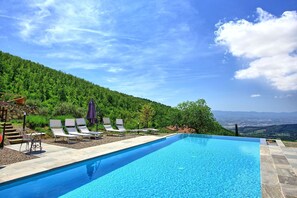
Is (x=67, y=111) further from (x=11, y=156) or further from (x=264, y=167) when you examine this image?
(x=264, y=167)

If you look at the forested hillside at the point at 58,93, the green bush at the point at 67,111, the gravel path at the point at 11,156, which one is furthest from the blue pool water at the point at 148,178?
the forested hillside at the point at 58,93

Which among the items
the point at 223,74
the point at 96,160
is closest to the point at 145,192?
the point at 96,160

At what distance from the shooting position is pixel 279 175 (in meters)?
5.41

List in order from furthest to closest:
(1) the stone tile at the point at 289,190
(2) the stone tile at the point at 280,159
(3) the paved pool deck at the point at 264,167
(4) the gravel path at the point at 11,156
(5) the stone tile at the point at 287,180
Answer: (2) the stone tile at the point at 280,159 → (4) the gravel path at the point at 11,156 → (5) the stone tile at the point at 287,180 → (3) the paved pool deck at the point at 264,167 → (1) the stone tile at the point at 289,190

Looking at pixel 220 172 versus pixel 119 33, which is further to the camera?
pixel 119 33

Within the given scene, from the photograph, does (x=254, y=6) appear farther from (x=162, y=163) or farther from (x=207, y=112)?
(x=162, y=163)

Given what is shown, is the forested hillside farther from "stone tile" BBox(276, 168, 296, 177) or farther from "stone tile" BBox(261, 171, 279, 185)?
"stone tile" BBox(261, 171, 279, 185)

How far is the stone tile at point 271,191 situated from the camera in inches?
166

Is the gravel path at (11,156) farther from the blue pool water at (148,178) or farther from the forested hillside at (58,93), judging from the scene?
the forested hillside at (58,93)

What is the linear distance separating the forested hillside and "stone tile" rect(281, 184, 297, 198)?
12338mm

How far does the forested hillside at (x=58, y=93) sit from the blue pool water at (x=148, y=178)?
8.52 metres

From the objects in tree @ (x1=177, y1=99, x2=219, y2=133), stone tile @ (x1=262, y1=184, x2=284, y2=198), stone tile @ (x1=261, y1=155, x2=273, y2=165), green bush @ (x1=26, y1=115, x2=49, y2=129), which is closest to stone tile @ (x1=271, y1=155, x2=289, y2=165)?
stone tile @ (x1=261, y1=155, x2=273, y2=165)

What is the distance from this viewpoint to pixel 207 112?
1599 cm

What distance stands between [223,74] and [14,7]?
19.6 m
